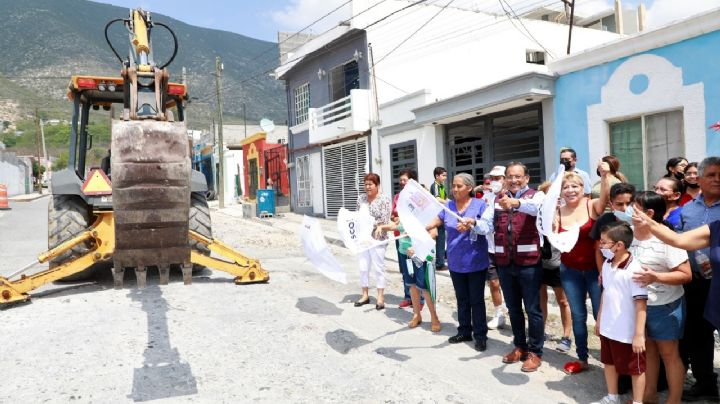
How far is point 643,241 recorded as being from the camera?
3.44 m

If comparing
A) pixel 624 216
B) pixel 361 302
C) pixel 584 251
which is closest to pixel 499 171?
pixel 584 251

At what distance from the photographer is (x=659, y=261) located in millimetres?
3318

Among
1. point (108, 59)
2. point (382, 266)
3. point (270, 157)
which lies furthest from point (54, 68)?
point (382, 266)

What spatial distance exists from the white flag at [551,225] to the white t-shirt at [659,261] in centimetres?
56

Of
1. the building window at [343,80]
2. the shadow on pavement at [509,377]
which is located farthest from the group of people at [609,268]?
the building window at [343,80]

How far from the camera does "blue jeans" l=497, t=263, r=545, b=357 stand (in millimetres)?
4285

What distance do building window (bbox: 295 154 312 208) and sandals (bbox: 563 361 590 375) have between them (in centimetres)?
1792

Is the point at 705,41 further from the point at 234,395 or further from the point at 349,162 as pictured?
the point at 349,162

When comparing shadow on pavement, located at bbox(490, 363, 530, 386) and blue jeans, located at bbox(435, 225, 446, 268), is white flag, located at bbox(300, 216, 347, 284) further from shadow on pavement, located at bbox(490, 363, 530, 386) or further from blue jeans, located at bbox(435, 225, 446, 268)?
blue jeans, located at bbox(435, 225, 446, 268)

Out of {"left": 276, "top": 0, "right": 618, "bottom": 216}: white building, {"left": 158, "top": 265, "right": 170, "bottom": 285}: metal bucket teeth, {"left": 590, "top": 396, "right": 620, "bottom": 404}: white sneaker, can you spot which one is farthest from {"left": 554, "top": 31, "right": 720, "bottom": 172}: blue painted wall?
{"left": 158, "top": 265, "right": 170, "bottom": 285}: metal bucket teeth

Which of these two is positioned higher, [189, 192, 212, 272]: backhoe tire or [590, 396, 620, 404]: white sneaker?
[189, 192, 212, 272]: backhoe tire

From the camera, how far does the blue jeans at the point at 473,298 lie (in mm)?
4781

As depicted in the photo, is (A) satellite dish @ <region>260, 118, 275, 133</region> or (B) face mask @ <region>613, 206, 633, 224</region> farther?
(A) satellite dish @ <region>260, 118, 275, 133</region>

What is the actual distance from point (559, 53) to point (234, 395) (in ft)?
55.1
